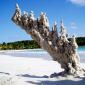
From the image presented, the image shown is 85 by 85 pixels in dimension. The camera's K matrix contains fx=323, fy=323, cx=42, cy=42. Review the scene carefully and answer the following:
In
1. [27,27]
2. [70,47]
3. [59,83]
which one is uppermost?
[27,27]

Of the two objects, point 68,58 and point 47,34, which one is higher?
point 47,34

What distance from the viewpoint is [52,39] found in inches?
585

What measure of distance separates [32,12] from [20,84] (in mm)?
4736

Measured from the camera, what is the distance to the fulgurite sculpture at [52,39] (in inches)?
566

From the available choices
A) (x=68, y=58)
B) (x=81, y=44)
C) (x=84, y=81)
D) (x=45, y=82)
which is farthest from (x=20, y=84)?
(x=81, y=44)

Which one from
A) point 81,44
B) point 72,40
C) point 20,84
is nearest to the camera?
point 20,84

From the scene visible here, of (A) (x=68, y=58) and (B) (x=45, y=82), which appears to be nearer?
(B) (x=45, y=82)

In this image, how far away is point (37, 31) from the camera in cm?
1488

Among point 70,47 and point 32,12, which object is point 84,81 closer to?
point 70,47

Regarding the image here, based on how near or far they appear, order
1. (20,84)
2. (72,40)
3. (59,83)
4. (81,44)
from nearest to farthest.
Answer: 1. (20,84)
2. (59,83)
3. (72,40)
4. (81,44)

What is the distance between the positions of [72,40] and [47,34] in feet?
4.23

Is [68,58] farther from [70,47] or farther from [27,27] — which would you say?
[27,27]

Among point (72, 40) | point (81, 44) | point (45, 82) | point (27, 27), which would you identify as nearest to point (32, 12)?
point (27, 27)

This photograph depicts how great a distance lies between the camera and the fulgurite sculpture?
14.4m
